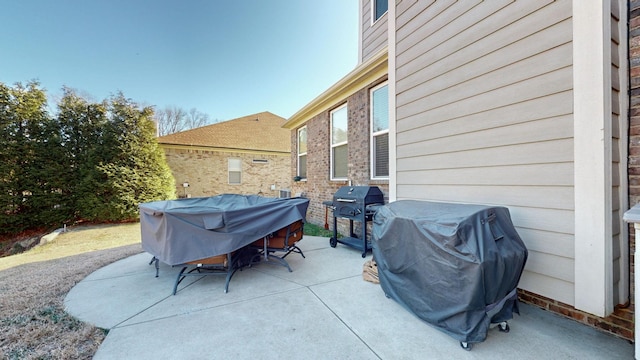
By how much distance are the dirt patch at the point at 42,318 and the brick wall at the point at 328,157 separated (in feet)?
14.3

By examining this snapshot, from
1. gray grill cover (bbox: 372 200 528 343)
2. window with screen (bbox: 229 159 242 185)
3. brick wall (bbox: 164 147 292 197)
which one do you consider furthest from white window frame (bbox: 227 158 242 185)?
gray grill cover (bbox: 372 200 528 343)

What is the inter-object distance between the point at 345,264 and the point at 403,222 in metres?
1.84

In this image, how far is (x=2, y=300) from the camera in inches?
111

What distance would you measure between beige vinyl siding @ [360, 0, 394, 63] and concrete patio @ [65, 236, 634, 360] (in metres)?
5.19

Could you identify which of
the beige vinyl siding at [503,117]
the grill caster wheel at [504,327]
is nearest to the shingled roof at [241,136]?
the beige vinyl siding at [503,117]

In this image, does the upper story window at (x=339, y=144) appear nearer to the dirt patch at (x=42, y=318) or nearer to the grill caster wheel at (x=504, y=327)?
the grill caster wheel at (x=504, y=327)

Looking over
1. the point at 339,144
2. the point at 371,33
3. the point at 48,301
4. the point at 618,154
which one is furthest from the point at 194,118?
the point at 618,154

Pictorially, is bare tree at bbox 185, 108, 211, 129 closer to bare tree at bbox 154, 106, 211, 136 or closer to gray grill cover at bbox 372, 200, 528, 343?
bare tree at bbox 154, 106, 211, 136

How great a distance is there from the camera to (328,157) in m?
6.77

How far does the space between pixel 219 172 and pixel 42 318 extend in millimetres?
10909

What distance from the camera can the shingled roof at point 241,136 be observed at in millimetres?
12516

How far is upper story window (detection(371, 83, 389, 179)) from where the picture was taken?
4.88 metres

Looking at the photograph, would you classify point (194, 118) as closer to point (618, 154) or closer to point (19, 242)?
point (19, 242)

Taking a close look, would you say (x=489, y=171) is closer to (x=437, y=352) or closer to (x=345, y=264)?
(x=437, y=352)
